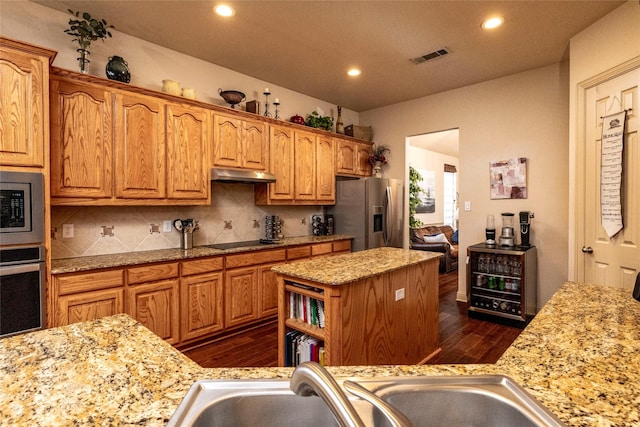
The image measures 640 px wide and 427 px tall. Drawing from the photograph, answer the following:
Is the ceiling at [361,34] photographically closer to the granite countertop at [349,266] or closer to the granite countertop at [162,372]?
the granite countertop at [349,266]

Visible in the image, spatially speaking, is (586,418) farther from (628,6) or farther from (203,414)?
(628,6)

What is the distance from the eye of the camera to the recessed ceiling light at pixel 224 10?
99.3 inches

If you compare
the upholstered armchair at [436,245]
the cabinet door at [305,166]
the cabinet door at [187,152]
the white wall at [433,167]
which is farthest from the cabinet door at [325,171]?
the white wall at [433,167]

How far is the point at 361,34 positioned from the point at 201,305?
2853mm

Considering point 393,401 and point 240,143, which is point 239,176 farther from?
point 393,401

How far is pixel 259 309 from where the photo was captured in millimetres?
3383

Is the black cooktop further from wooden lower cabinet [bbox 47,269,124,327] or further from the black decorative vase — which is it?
the black decorative vase

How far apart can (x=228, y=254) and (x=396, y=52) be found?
2.62m

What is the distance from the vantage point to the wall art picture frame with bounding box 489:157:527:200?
3791 mm

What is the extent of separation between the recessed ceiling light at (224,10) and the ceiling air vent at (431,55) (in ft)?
6.20

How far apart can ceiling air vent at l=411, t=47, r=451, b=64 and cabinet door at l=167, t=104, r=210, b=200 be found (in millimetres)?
2262

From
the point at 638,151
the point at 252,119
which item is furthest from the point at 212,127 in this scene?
the point at 638,151

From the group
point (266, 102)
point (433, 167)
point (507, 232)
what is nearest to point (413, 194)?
point (433, 167)

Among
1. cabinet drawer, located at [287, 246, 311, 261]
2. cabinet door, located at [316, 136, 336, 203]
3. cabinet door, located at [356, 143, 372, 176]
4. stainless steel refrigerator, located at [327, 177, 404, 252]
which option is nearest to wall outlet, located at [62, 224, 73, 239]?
cabinet drawer, located at [287, 246, 311, 261]
